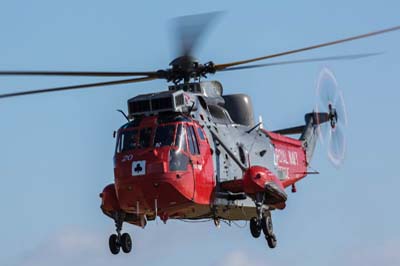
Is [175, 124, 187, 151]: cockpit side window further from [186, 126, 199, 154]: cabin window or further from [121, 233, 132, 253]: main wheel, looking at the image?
[121, 233, 132, 253]: main wheel

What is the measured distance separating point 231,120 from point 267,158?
1.75 m

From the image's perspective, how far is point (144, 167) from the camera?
84.8 feet

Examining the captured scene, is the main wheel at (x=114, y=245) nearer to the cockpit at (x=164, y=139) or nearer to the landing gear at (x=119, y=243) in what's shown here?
the landing gear at (x=119, y=243)

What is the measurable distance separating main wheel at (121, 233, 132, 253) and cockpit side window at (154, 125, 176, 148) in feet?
9.26

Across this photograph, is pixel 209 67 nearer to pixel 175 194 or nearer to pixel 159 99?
pixel 159 99

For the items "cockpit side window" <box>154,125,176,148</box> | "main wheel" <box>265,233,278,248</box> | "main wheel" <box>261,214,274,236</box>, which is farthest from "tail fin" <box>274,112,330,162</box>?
"cockpit side window" <box>154,125,176,148</box>

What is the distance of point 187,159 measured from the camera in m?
26.3

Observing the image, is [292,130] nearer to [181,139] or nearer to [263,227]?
[263,227]

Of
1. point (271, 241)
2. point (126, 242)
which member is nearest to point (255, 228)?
point (271, 241)

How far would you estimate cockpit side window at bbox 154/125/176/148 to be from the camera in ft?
86.0

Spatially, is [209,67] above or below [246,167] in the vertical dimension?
above

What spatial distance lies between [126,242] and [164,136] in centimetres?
312

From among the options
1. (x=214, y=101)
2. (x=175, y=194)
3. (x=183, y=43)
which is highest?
(x=183, y=43)

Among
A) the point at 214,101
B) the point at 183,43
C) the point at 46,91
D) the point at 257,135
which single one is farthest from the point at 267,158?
the point at 46,91
